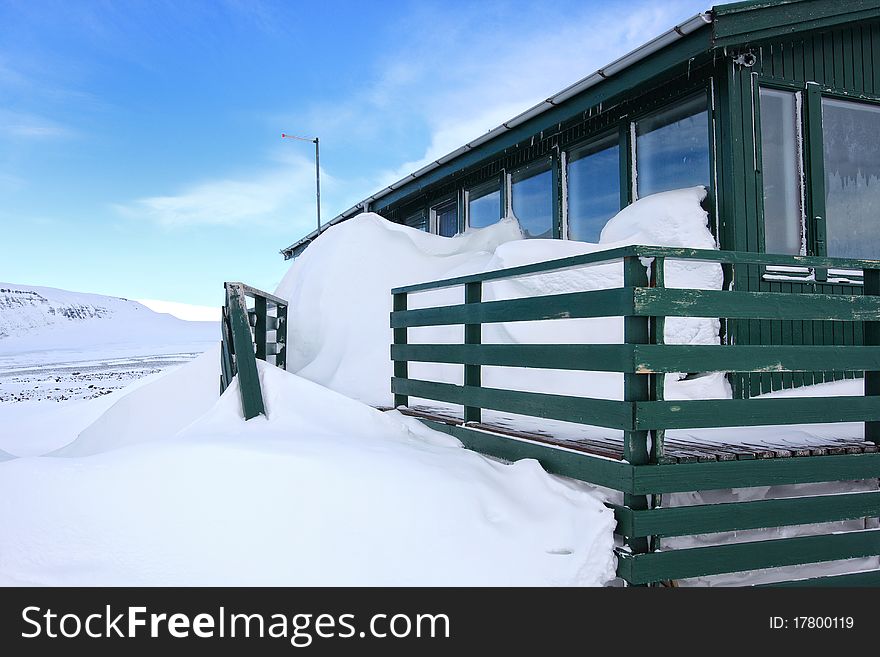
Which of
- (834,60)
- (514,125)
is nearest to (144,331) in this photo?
(514,125)

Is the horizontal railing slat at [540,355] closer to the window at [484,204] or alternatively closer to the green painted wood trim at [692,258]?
the green painted wood trim at [692,258]

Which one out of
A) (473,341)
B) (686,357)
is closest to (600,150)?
(473,341)

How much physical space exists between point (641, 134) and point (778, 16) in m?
1.82

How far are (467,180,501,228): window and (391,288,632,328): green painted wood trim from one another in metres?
6.01

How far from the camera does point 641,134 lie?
7.99 metres

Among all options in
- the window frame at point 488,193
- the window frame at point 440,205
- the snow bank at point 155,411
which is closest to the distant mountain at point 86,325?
the window frame at point 440,205

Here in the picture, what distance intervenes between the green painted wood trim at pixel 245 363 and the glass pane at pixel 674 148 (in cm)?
478

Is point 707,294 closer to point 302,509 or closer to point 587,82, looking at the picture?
point 302,509

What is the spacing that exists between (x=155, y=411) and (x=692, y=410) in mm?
6528

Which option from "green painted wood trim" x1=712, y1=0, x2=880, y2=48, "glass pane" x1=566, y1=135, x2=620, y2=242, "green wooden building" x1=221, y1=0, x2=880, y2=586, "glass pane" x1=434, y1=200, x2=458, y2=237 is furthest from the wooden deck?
"glass pane" x1=434, y1=200, x2=458, y2=237

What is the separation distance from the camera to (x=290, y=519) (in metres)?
3.21

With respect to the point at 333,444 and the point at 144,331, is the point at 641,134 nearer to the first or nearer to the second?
the point at 333,444
